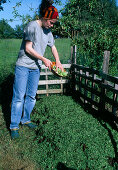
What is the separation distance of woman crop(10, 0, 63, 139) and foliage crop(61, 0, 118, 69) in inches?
70.2

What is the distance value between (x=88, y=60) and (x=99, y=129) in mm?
2125

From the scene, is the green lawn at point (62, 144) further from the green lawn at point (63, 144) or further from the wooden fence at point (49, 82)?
the wooden fence at point (49, 82)

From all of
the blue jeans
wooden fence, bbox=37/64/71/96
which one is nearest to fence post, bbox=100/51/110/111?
the blue jeans

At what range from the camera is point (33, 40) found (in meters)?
2.85

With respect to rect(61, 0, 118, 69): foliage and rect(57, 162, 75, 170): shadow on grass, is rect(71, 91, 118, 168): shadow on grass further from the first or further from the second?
rect(61, 0, 118, 69): foliage

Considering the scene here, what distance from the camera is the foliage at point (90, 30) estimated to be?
4.46 metres

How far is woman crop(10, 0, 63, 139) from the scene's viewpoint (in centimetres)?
274

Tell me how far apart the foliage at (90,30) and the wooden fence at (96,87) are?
1.23ft

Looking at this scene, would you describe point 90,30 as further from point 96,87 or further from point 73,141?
point 73,141

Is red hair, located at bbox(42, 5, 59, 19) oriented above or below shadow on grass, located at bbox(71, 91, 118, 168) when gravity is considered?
above

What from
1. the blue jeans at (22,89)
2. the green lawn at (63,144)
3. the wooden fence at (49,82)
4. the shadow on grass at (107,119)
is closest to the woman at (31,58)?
the blue jeans at (22,89)

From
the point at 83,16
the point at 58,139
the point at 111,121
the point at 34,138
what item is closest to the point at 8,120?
the point at 34,138

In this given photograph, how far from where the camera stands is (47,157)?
2.79m

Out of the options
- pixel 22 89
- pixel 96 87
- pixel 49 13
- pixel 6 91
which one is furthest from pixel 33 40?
pixel 6 91
